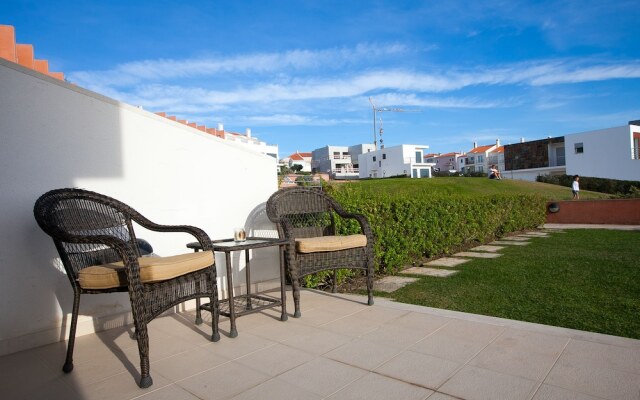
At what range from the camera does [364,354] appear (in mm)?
2434

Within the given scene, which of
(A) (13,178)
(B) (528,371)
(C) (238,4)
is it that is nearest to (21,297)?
(A) (13,178)

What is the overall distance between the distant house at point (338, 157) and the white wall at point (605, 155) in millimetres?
39478

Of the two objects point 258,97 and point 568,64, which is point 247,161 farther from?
point 568,64

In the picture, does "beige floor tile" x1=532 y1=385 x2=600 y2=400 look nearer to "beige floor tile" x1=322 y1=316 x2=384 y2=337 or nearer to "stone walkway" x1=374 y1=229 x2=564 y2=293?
"beige floor tile" x1=322 y1=316 x2=384 y2=337

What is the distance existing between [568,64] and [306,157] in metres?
68.5

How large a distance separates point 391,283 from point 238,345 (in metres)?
2.49

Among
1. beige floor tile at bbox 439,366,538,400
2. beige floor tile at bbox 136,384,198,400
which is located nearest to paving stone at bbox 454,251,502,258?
beige floor tile at bbox 439,366,538,400

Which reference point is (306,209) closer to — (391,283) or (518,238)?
(391,283)

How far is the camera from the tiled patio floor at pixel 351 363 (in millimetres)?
1944

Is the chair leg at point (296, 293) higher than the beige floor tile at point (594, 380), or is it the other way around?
the chair leg at point (296, 293)

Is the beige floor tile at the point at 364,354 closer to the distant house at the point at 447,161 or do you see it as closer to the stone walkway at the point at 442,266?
the stone walkway at the point at 442,266

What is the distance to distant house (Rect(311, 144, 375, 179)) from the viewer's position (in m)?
78.2

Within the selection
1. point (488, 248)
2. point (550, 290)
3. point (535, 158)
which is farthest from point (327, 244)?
point (535, 158)

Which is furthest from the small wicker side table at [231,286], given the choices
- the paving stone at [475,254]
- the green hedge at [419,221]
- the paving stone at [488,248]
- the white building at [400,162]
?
the white building at [400,162]
